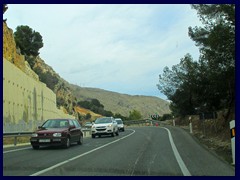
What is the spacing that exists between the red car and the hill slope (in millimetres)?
125544

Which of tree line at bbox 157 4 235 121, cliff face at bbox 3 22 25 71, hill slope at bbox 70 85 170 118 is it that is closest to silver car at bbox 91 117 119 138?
tree line at bbox 157 4 235 121

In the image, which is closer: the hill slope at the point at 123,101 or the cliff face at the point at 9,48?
the cliff face at the point at 9,48

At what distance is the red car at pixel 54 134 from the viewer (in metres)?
19.1

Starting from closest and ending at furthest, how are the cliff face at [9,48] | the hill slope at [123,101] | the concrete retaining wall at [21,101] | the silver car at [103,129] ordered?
the concrete retaining wall at [21,101] → the silver car at [103,129] → the cliff face at [9,48] → the hill slope at [123,101]

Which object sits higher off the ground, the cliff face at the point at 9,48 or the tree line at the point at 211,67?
the cliff face at the point at 9,48

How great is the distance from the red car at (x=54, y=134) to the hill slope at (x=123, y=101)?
126 metres

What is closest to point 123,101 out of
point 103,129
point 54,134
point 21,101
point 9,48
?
point 9,48

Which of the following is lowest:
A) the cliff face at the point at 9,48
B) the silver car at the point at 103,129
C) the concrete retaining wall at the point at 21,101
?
the silver car at the point at 103,129

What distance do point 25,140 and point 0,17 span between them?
9.68m

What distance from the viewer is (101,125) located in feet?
106

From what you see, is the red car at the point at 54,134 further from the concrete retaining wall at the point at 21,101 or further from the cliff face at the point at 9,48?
the cliff face at the point at 9,48

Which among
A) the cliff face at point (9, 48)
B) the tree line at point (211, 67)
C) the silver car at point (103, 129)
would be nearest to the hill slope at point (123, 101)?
the tree line at point (211, 67)

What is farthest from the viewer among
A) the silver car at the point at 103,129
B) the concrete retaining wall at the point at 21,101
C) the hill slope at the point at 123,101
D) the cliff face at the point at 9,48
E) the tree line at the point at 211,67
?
the hill slope at the point at 123,101

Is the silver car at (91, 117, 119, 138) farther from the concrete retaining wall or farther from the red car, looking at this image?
the red car
